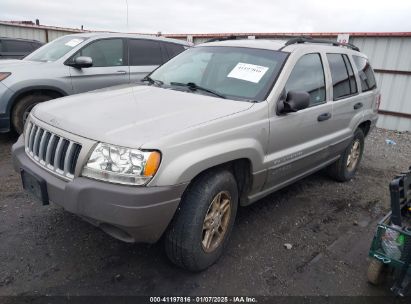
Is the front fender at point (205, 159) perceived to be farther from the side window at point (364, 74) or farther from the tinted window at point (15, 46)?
the tinted window at point (15, 46)

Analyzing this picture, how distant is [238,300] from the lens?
8.43 feet

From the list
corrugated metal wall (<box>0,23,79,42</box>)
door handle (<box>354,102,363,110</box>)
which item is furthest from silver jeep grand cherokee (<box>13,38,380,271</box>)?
corrugated metal wall (<box>0,23,79,42</box>)

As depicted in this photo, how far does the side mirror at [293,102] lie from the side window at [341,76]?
1.18 metres

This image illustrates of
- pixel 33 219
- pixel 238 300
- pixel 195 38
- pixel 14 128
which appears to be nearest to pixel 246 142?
pixel 238 300

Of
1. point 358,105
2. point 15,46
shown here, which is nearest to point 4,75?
point 358,105

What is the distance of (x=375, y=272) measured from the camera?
2.78 metres

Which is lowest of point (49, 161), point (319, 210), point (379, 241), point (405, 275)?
point (319, 210)

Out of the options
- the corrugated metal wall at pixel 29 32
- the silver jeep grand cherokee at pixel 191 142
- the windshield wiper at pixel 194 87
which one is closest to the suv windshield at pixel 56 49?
the silver jeep grand cherokee at pixel 191 142

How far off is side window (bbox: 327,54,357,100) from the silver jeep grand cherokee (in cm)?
3

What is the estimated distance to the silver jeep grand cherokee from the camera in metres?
2.28

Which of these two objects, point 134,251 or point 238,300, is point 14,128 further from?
point 238,300

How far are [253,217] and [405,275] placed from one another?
1.57m

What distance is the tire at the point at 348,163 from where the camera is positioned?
4855 millimetres

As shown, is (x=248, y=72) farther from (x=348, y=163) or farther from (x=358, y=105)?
(x=348, y=163)
